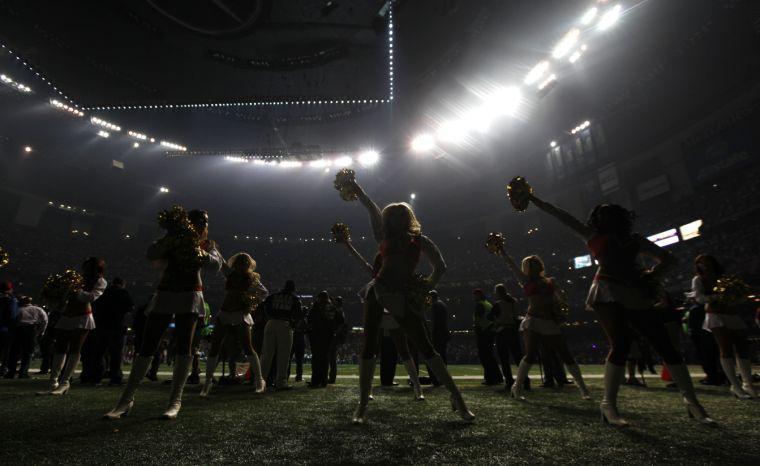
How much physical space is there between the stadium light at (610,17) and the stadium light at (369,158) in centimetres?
1781

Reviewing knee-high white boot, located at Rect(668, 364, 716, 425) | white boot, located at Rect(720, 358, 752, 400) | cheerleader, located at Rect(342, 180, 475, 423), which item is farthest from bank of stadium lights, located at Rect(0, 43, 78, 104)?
white boot, located at Rect(720, 358, 752, 400)

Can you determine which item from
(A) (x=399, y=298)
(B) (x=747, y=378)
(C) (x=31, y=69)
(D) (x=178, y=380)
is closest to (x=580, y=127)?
(B) (x=747, y=378)

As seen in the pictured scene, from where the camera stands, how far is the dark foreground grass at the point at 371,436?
2.21m

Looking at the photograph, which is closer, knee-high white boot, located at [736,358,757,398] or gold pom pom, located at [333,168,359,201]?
gold pom pom, located at [333,168,359,201]

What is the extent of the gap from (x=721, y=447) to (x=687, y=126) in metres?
31.0

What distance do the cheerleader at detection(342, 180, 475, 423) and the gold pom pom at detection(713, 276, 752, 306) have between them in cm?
463

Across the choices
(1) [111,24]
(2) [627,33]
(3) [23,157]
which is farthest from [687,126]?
(3) [23,157]

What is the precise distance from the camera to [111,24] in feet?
54.4

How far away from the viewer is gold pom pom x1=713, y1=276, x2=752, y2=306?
16.9ft

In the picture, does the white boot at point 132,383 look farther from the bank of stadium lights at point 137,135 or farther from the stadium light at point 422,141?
the bank of stadium lights at point 137,135

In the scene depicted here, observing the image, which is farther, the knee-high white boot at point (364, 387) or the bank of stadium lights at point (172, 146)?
the bank of stadium lights at point (172, 146)

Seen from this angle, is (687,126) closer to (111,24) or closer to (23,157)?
(111,24)

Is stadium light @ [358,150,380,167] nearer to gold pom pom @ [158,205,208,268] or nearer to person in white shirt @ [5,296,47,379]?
person in white shirt @ [5,296,47,379]

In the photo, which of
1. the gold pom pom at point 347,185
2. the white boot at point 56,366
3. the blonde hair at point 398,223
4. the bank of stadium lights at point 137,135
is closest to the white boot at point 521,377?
the blonde hair at point 398,223
